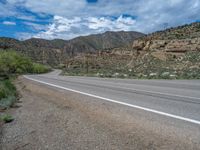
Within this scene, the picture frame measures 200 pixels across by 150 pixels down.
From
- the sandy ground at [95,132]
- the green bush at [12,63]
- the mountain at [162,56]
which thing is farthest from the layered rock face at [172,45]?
the sandy ground at [95,132]

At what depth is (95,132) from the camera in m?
5.97

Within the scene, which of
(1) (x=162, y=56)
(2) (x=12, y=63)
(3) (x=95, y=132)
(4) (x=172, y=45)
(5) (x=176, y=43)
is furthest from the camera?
(2) (x=12, y=63)

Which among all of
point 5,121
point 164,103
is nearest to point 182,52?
point 164,103

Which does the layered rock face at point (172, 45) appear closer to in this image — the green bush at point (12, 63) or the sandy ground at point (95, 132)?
the green bush at point (12, 63)

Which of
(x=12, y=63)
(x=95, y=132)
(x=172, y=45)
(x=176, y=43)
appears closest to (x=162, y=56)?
(x=172, y=45)

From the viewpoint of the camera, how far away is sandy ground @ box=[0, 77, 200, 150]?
5070mm

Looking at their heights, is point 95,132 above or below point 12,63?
above

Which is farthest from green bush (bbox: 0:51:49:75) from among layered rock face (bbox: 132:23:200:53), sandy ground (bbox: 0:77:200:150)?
sandy ground (bbox: 0:77:200:150)

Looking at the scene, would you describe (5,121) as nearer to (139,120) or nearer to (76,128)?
(76,128)

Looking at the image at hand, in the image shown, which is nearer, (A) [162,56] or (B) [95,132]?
(B) [95,132]

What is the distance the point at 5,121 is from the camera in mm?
7598

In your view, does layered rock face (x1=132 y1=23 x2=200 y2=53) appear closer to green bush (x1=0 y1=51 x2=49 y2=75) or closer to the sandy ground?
green bush (x1=0 y1=51 x2=49 y2=75)

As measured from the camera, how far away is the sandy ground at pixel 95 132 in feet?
16.6

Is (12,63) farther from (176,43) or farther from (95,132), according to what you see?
(95,132)
